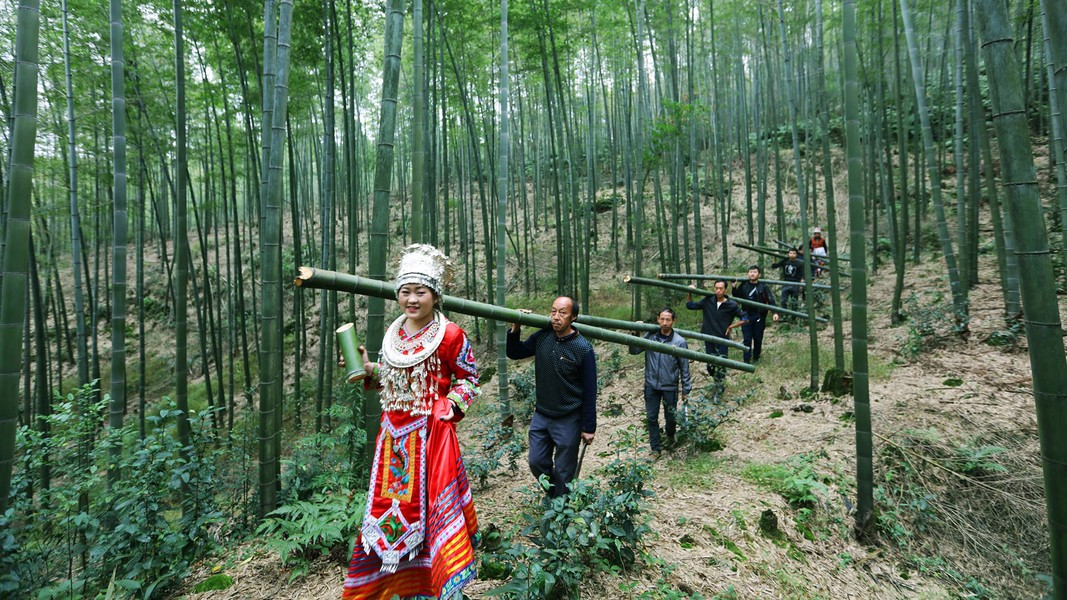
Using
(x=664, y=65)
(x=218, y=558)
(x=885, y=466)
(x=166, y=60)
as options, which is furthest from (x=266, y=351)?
(x=664, y=65)

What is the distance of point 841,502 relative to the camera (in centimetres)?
316

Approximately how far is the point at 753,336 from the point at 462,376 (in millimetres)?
5096

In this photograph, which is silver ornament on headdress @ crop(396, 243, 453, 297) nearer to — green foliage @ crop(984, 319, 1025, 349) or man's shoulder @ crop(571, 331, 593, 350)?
man's shoulder @ crop(571, 331, 593, 350)

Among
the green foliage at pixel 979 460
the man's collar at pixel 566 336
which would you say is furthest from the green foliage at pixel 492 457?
the green foliage at pixel 979 460

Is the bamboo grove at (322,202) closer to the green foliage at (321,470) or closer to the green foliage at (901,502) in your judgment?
the green foliage at (321,470)

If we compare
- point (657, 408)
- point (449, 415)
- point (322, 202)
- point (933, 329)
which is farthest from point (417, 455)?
point (933, 329)

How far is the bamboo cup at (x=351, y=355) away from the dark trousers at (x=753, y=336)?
5013 mm

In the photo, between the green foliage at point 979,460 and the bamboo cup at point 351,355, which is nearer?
the bamboo cup at point 351,355

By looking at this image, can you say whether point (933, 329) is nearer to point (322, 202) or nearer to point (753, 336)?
point (753, 336)

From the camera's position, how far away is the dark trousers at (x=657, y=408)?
4109mm

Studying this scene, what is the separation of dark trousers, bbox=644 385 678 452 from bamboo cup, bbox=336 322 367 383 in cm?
283

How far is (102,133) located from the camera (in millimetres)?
6316

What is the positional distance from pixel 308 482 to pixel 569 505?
1.90m

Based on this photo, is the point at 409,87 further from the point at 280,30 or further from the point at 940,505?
the point at 940,505
